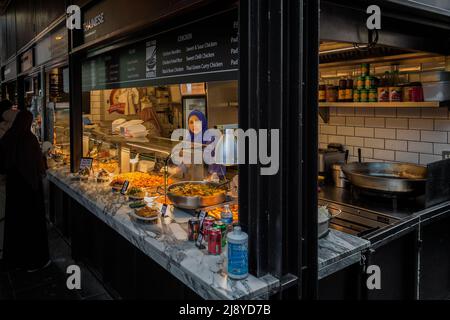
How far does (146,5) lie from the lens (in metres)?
3.24

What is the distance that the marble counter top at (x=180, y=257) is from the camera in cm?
193

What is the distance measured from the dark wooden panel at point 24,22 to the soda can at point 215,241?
640 cm

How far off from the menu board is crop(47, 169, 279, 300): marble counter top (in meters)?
1.11

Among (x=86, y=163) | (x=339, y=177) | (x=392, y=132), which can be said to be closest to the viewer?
(x=339, y=177)

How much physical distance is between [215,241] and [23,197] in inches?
119

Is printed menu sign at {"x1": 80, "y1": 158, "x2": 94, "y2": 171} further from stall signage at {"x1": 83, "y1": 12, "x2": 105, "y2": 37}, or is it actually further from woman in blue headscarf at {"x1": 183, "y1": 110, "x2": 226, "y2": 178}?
stall signage at {"x1": 83, "y1": 12, "x2": 105, "y2": 37}

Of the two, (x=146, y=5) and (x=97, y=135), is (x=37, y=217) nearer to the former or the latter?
(x=97, y=135)

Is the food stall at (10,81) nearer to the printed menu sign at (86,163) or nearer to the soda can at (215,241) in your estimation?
the printed menu sign at (86,163)

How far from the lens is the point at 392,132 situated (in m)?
4.61

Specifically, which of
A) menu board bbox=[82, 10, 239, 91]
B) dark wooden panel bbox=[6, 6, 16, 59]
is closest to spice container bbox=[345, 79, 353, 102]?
menu board bbox=[82, 10, 239, 91]

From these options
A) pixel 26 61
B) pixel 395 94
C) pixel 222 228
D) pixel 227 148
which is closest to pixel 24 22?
pixel 26 61

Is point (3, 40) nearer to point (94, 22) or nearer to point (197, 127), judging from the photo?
point (94, 22)
